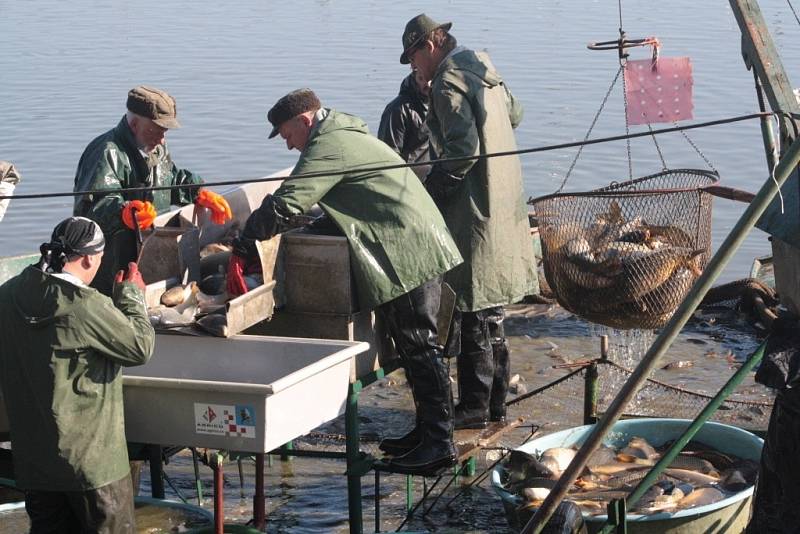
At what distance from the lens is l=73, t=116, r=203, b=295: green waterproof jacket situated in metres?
6.77

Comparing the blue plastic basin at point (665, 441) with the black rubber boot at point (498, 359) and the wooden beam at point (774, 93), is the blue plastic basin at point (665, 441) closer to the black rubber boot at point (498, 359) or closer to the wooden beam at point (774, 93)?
the black rubber boot at point (498, 359)

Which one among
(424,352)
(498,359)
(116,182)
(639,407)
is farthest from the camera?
(639,407)

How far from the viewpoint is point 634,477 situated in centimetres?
622

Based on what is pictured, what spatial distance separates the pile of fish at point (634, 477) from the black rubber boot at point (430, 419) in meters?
0.34

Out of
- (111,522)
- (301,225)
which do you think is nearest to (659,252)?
(301,225)

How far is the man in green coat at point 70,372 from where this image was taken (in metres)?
4.94

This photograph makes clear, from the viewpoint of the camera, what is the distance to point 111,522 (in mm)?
5152

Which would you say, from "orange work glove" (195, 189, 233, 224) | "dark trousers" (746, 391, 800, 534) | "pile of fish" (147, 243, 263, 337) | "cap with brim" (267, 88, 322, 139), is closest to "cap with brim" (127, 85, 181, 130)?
"orange work glove" (195, 189, 233, 224)

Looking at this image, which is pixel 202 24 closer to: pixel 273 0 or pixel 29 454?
pixel 273 0

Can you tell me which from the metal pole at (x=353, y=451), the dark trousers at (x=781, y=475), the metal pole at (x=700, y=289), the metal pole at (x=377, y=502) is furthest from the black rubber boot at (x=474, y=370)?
the metal pole at (x=700, y=289)

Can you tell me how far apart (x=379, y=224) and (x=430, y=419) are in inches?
41.6

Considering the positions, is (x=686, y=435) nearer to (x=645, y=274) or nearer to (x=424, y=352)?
(x=424, y=352)

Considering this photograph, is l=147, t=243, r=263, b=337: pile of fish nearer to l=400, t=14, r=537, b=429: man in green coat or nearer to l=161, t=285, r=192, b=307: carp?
l=161, t=285, r=192, b=307: carp

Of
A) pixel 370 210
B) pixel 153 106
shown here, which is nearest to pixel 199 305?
pixel 370 210
